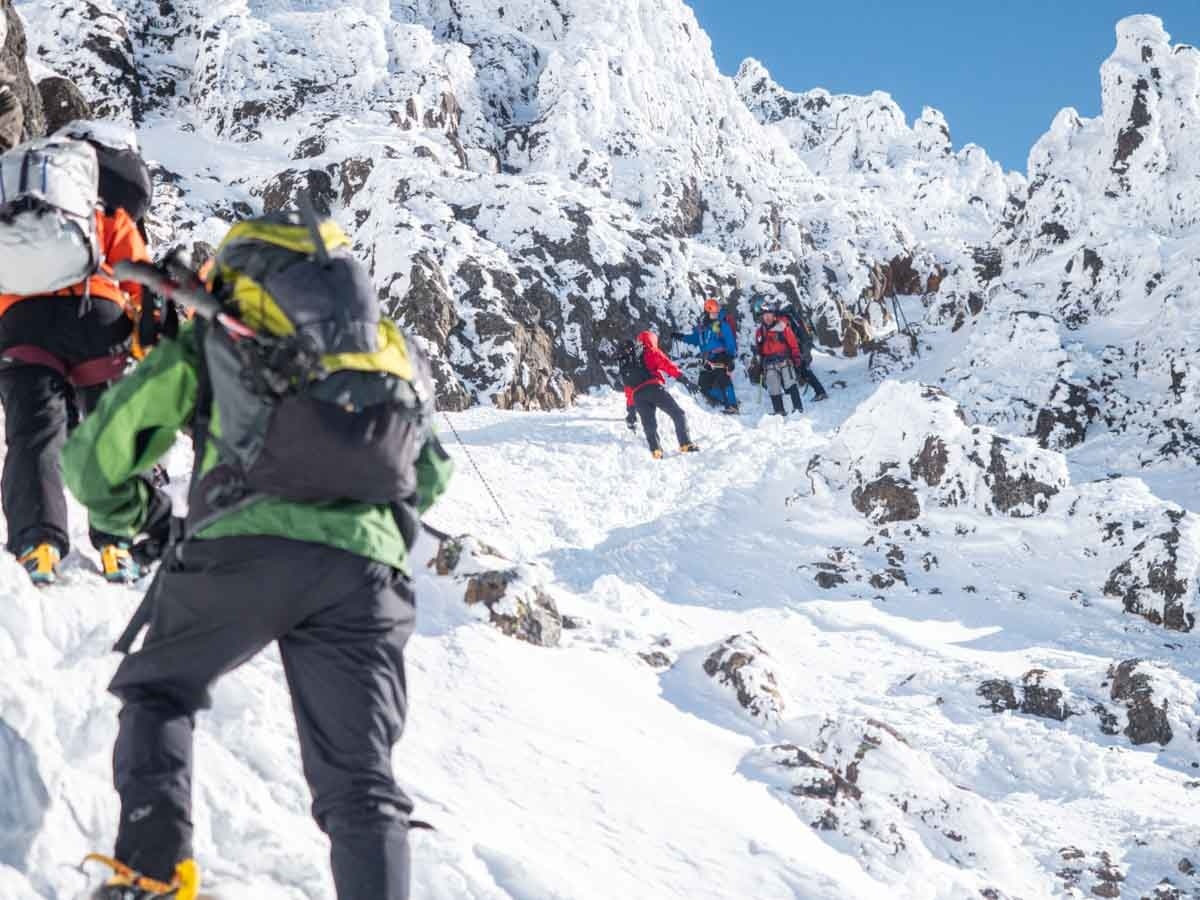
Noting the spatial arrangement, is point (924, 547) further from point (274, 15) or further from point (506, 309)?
point (274, 15)

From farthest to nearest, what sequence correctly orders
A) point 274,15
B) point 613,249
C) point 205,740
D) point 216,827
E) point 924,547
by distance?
point 274,15 < point 613,249 < point 924,547 < point 205,740 < point 216,827

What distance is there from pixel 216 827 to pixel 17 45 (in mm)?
8908

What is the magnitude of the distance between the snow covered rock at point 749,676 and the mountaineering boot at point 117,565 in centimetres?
503

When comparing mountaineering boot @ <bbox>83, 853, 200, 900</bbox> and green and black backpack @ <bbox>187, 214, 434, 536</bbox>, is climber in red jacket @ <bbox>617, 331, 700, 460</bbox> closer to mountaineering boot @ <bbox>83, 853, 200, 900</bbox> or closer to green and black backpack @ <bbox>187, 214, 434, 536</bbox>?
green and black backpack @ <bbox>187, 214, 434, 536</bbox>

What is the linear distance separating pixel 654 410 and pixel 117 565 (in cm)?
1096

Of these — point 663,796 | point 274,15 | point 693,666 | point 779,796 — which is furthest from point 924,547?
point 274,15

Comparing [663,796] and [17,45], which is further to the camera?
[17,45]

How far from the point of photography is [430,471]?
2.70 m

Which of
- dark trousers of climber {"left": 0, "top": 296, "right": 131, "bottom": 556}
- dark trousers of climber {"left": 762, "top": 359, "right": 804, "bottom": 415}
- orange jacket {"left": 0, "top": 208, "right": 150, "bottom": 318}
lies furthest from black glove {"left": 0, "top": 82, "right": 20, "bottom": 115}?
dark trousers of climber {"left": 762, "top": 359, "right": 804, "bottom": 415}

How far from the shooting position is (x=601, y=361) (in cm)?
1950

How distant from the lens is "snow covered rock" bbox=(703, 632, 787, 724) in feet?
24.7

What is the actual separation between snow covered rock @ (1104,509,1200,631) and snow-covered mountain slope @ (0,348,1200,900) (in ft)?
0.14

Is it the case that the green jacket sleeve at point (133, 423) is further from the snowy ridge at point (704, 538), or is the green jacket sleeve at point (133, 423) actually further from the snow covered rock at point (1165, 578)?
the snow covered rock at point (1165, 578)

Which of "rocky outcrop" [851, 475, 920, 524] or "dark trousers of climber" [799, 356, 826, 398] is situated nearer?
"rocky outcrop" [851, 475, 920, 524]
